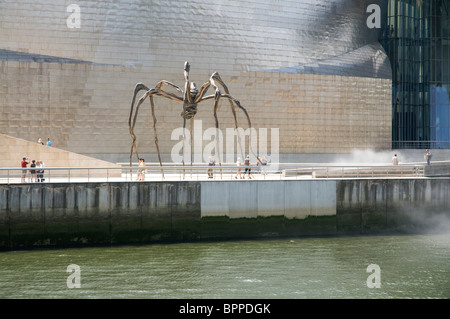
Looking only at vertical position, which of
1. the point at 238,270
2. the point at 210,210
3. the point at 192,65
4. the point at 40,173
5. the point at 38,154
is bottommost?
the point at 238,270

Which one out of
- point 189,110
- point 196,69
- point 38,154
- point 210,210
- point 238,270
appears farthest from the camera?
point 196,69

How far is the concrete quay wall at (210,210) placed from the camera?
18.7 m

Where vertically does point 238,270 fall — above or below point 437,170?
below

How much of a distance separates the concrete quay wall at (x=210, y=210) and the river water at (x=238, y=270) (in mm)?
751

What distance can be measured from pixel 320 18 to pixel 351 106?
21.1 feet

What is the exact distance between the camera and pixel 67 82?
Answer: 3139 centimetres

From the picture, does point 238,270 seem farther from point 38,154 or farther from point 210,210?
point 38,154

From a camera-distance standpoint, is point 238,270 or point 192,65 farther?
point 192,65

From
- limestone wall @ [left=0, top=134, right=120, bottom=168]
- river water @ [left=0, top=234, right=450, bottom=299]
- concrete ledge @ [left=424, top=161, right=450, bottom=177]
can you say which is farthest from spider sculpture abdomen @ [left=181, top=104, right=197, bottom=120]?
concrete ledge @ [left=424, top=161, right=450, bottom=177]

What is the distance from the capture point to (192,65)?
33.3m

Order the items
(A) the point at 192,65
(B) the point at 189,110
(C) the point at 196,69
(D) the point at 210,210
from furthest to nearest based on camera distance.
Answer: (C) the point at 196,69
(A) the point at 192,65
(B) the point at 189,110
(D) the point at 210,210

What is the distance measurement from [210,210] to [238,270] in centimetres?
490

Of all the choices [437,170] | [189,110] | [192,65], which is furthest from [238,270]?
[192,65]

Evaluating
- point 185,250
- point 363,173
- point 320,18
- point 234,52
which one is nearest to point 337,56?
point 320,18
